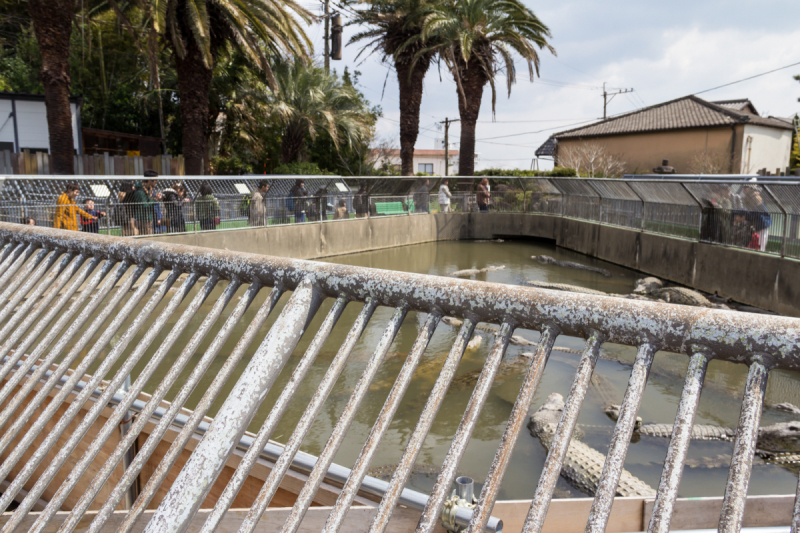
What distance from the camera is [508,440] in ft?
3.66

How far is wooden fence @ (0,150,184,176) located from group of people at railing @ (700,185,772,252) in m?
16.5

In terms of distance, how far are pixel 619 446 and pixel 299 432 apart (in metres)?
0.69

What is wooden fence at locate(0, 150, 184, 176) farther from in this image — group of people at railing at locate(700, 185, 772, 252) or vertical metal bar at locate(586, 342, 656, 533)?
vertical metal bar at locate(586, 342, 656, 533)

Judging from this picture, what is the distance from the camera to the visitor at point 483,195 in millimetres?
22531

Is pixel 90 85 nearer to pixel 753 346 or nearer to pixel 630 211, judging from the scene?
pixel 630 211

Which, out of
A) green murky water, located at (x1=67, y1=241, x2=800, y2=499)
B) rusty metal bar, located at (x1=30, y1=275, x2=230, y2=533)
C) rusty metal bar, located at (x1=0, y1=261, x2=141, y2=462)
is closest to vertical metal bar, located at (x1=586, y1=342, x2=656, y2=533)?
rusty metal bar, located at (x1=30, y1=275, x2=230, y2=533)

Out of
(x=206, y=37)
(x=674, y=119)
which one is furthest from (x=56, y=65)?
(x=674, y=119)

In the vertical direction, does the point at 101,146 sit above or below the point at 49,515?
above

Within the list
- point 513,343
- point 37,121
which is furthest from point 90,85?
point 513,343

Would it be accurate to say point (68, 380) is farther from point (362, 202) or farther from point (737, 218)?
point (362, 202)

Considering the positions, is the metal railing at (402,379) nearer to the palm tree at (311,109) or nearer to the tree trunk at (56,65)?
the tree trunk at (56,65)

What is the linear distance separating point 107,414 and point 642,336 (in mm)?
2764

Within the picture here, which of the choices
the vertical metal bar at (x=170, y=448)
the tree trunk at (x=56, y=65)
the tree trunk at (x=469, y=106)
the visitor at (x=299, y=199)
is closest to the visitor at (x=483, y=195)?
the tree trunk at (x=469, y=106)

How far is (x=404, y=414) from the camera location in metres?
6.10
